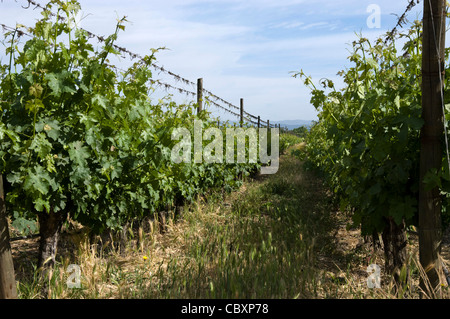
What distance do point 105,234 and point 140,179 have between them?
1.29 meters

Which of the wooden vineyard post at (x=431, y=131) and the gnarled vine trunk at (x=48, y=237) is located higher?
the wooden vineyard post at (x=431, y=131)

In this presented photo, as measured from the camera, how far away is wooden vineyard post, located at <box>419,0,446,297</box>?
2.56 metres

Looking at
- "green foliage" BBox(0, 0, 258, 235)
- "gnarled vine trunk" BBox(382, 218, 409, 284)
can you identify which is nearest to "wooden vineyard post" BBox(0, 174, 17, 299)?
"green foliage" BBox(0, 0, 258, 235)

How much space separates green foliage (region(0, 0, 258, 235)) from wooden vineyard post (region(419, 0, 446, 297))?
2160 mm

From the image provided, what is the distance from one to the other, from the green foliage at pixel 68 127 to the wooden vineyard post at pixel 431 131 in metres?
2.16

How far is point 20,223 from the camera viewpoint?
124 inches

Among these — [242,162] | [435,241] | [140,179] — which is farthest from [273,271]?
[242,162]

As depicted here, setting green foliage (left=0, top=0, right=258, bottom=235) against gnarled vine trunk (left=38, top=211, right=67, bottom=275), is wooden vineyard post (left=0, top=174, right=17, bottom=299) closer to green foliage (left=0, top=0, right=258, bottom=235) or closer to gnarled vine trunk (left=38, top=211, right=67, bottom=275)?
green foliage (left=0, top=0, right=258, bottom=235)

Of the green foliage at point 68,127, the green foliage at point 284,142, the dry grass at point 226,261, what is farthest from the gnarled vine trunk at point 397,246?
the green foliage at point 284,142

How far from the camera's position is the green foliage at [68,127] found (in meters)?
2.85

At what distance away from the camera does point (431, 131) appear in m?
2.60

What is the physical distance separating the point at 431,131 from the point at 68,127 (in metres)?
2.67

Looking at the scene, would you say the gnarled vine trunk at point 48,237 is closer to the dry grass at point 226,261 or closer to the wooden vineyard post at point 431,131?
the dry grass at point 226,261

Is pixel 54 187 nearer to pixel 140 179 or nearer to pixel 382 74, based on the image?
pixel 140 179
